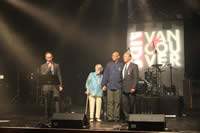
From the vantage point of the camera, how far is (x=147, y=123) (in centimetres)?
362

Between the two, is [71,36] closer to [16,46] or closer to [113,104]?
[16,46]

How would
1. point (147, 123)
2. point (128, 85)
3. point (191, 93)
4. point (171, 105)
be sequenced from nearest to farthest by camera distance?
point (147, 123)
point (128, 85)
point (171, 105)
point (191, 93)

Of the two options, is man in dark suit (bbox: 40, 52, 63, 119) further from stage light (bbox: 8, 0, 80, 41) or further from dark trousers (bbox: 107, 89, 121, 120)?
stage light (bbox: 8, 0, 80, 41)

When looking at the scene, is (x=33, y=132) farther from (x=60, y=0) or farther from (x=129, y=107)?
(x=60, y=0)

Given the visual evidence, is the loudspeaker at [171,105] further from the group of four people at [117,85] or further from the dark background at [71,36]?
the dark background at [71,36]

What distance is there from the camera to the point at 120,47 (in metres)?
9.42

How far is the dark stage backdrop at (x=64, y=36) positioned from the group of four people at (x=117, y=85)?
3.42 meters

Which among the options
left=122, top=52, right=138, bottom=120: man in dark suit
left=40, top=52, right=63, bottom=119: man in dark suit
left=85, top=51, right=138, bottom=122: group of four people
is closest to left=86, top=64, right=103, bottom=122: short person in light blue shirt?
left=85, top=51, right=138, bottom=122: group of four people

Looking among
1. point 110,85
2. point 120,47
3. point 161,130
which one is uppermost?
point 120,47

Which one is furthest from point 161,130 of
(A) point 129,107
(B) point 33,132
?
(A) point 129,107

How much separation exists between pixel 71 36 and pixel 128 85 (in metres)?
4.31

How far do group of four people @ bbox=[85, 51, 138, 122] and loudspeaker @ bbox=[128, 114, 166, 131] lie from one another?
Answer: 1.96 meters

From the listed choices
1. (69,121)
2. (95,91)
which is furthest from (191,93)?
(69,121)

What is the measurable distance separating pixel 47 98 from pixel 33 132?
7.81 feet
